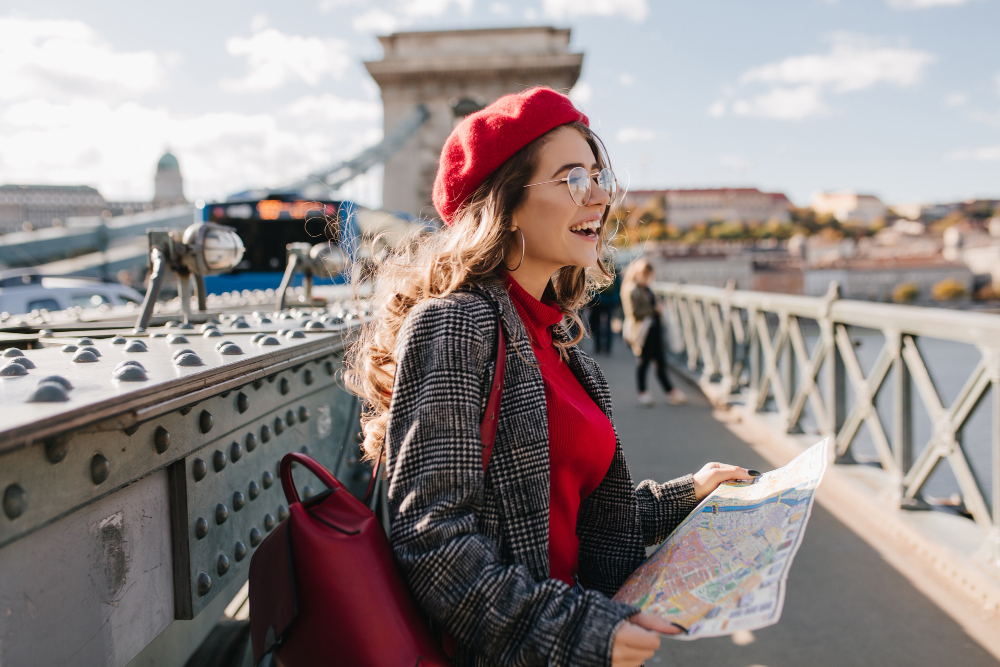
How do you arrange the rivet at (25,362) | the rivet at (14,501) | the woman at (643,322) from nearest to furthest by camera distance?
the rivet at (14,501) < the rivet at (25,362) < the woman at (643,322)

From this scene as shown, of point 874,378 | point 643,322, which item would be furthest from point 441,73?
point 874,378

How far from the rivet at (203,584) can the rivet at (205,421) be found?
25 centimetres

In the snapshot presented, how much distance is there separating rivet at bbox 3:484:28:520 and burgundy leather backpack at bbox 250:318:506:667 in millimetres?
294

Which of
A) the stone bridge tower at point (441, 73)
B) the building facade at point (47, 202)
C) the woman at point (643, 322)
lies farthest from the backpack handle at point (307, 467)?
the building facade at point (47, 202)

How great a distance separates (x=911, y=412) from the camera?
3.12 m

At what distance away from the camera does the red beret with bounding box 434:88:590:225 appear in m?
1.21

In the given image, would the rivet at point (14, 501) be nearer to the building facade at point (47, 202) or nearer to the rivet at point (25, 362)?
the rivet at point (25, 362)

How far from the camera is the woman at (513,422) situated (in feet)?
3.04

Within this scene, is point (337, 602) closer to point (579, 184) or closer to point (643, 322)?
point (579, 184)

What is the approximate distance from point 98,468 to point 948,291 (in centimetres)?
5377

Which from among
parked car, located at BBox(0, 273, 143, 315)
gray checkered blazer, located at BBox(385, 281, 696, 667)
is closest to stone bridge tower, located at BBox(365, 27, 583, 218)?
parked car, located at BBox(0, 273, 143, 315)

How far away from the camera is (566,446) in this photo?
3.84 feet

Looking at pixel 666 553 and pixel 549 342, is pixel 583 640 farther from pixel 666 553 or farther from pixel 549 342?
pixel 549 342

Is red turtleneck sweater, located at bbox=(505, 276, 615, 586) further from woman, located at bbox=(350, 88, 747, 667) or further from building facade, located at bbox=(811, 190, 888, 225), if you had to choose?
building facade, located at bbox=(811, 190, 888, 225)
